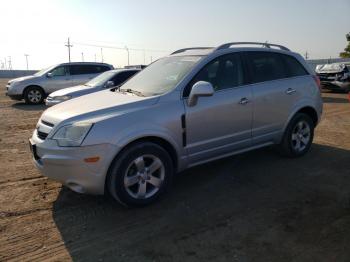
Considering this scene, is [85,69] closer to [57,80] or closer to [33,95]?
[57,80]

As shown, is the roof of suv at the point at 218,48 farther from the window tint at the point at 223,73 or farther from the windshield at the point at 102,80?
the windshield at the point at 102,80

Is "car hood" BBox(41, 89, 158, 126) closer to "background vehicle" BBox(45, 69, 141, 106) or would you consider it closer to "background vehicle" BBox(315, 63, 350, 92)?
"background vehicle" BBox(45, 69, 141, 106)

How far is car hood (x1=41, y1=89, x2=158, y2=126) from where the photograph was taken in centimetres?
412

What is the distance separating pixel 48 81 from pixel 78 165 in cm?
1257

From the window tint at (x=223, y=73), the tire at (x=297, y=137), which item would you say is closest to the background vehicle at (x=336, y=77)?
the tire at (x=297, y=137)

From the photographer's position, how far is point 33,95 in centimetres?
1550

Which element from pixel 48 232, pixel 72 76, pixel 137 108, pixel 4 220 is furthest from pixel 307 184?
pixel 72 76

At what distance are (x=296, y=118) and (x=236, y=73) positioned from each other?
4.83 feet

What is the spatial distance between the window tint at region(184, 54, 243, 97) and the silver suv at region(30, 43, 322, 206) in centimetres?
1

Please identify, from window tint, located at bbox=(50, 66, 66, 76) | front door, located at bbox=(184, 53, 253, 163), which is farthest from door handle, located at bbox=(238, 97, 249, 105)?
window tint, located at bbox=(50, 66, 66, 76)

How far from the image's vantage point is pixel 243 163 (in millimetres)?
5953

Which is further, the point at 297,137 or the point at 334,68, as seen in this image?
the point at 334,68

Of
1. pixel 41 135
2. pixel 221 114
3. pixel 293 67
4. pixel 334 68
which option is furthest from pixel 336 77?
pixel 41 135

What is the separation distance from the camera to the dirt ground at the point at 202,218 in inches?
133
